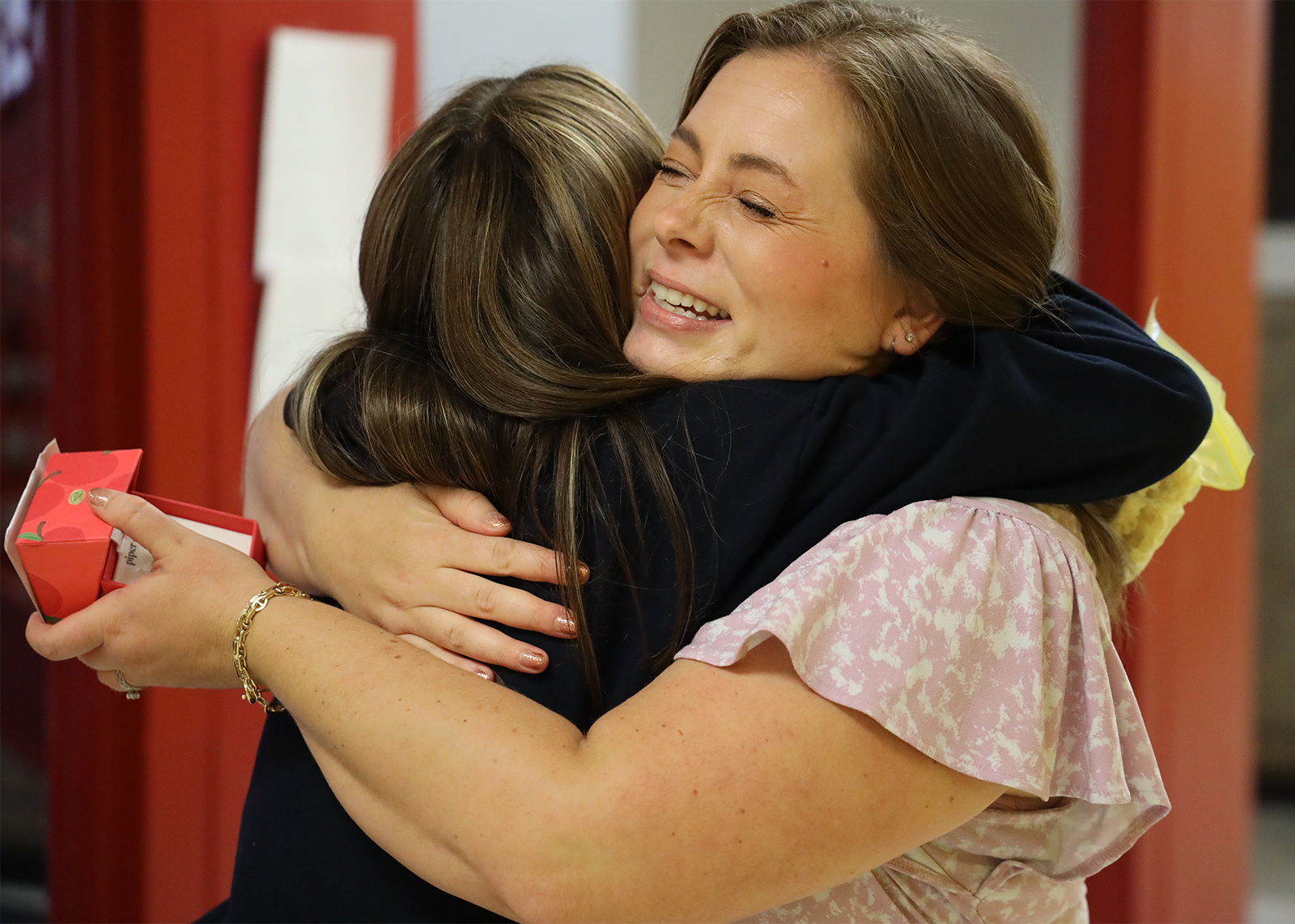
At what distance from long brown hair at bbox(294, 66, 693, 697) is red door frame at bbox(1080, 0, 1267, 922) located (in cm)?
156

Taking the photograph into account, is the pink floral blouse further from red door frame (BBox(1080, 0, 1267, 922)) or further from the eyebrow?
red door frame (BBox(1080, 0, 1267, 922))

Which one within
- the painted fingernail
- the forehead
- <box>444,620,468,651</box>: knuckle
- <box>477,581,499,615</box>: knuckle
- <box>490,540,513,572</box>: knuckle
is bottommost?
the painted fingernail

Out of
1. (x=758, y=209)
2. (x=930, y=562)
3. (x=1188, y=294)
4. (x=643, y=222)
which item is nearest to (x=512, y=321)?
(x=643, y=222)

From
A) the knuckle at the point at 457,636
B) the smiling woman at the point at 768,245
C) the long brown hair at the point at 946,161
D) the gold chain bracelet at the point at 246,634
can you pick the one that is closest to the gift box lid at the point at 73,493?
the gold chain bracelet at the point at 246,634

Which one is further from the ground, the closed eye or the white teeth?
the closed eye

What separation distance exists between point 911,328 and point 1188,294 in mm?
1563

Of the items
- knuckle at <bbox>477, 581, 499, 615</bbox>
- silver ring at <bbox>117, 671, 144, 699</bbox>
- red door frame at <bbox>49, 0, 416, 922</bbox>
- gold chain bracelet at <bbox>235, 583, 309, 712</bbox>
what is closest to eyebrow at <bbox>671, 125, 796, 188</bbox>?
knuckle at <bbox>477, 581, 499, 615</bbox>

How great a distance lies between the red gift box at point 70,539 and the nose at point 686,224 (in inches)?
23.8

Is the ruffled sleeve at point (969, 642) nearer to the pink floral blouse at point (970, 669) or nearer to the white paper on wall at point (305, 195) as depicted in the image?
the pink floral blouse at point (970, 669)

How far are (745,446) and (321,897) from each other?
2.04 feet

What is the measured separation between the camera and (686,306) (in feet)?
4.04

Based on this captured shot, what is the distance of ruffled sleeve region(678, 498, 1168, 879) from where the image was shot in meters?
0.92

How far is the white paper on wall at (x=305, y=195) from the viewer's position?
2467 millimetres

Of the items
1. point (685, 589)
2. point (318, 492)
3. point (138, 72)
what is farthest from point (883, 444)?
point (138, 72)
